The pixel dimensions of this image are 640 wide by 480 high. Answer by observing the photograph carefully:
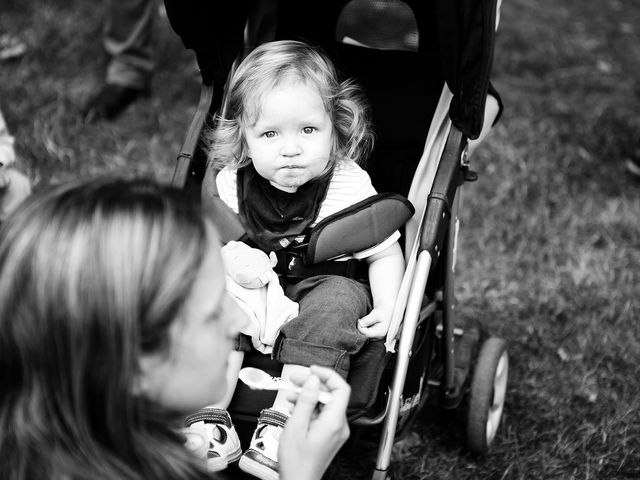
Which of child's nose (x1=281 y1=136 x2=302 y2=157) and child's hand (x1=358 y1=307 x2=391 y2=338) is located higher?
child's nose (x1=281 y1=136 x2=302 y2=157)

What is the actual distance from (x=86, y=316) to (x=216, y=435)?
84cm

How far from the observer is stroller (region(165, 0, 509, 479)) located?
210 centimetres

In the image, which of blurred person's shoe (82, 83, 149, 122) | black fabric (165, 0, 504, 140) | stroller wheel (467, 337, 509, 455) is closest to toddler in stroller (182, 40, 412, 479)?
black fabric (165, 0, 504, 140)

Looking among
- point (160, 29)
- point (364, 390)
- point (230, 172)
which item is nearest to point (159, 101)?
point (160, 29)

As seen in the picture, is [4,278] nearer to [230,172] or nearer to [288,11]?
[230,172]

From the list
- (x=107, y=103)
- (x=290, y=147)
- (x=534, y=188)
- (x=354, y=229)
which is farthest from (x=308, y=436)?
(x=107, y=103)

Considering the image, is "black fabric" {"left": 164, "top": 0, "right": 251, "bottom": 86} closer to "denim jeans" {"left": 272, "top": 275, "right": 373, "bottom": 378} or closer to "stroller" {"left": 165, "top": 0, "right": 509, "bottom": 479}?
"stroller" {"left": 165, "top": 0, "right": 509, "bottom": 479}

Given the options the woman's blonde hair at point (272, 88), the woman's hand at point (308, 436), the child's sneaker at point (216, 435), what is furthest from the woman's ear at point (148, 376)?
the woman's blonde hair at point (272, 88)

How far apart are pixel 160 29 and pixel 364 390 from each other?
3797 mm

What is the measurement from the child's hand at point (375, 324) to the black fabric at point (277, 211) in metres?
0.35

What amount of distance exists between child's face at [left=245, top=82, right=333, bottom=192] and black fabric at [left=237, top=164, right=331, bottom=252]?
76 mm

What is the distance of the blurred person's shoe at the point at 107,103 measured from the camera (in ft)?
14.6

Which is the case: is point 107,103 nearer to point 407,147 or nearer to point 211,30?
point 211,30

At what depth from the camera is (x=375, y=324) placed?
2.22m
